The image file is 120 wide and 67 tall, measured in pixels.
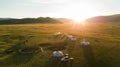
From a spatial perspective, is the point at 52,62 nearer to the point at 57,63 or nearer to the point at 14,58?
the point at 57,63

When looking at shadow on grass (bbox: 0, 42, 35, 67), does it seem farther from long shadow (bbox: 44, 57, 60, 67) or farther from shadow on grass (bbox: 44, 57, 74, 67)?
shadow on grass (bbox: 44, 57, 74, 67)

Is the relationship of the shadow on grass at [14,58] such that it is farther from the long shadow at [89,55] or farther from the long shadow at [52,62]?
the long shadow at [89,55]

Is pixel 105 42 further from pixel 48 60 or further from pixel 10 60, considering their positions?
pixel 10 60

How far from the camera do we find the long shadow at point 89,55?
52.5m

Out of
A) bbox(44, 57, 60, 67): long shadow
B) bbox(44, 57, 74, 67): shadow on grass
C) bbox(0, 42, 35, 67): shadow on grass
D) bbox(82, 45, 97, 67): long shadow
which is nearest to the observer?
bbox(44, 57, 60, 67): long shadow

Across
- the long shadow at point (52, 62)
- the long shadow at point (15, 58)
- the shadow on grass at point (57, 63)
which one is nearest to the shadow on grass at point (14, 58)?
the long shadow at point (15, 58)

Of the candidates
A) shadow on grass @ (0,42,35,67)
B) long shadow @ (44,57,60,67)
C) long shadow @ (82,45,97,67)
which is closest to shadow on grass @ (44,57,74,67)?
long shadow @ (44,57,60,67)

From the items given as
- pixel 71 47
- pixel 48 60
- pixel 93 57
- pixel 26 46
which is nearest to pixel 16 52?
pixel 26 46

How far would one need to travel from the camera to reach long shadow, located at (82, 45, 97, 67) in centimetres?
5246

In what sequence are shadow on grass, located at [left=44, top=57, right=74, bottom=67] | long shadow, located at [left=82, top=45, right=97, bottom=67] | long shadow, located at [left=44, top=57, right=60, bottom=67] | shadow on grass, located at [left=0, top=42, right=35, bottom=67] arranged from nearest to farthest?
1. long shadow, located at [left=44, top=57, right=60, bottom=67]
2. shadow on grass, located at [left=44, top=57, right=74, bottom=67]
3. shadow on grass, located at [left=0, top=42, right=35, bottom=67]
4. long shadow, located at [left=82, top=45, right=97, bottom=67]

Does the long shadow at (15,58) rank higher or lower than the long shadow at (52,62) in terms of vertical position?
higher

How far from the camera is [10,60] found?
178 ft

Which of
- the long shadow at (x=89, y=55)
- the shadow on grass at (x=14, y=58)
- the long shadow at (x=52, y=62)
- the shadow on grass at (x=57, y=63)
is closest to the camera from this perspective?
the long shadow at (x=52, y=62)

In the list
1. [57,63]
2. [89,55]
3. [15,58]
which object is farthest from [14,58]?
[89,55]
